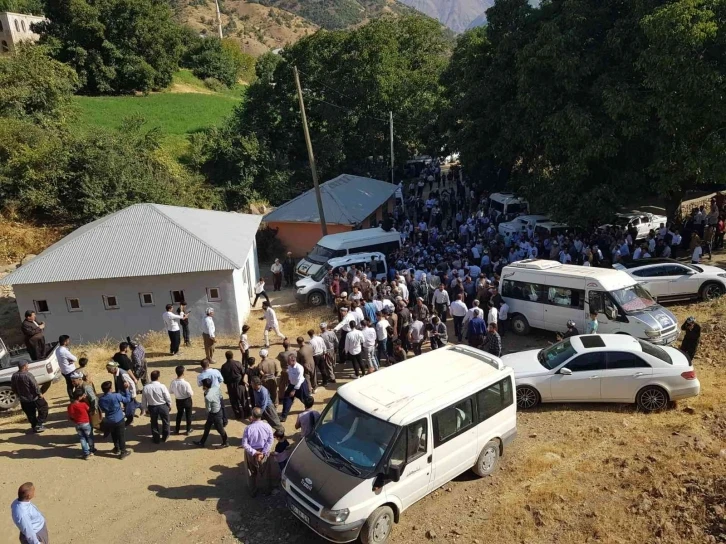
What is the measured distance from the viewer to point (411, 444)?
25.5 feet

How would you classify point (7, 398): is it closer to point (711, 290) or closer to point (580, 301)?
point (580, 301)

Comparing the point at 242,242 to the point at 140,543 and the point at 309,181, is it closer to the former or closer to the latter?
the point at 140,543

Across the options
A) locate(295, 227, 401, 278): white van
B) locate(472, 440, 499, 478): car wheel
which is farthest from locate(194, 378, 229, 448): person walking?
locate(295, 227, 401, 278): white van

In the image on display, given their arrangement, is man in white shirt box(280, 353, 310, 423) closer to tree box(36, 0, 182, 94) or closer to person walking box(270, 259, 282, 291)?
person walking box(270, 259, 282, 291)

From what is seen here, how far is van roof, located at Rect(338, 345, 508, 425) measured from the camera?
26.0 feet

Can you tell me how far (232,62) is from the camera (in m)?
65.4

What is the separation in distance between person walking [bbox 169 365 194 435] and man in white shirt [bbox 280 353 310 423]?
5.98ft

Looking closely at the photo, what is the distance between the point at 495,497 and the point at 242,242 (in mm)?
13558

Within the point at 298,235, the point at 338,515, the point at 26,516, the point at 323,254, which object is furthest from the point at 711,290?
the point at 298,235

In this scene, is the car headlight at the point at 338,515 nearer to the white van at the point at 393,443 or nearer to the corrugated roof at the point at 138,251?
the white van at the point at 393,443

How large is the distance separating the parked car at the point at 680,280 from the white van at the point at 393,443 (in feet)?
31.4

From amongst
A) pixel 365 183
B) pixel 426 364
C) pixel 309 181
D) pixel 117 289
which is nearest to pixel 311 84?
pixel 309 181

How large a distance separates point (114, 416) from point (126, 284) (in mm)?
8159

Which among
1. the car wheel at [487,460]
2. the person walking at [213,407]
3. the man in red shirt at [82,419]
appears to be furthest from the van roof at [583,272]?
the man in red shirt at [82,419]
